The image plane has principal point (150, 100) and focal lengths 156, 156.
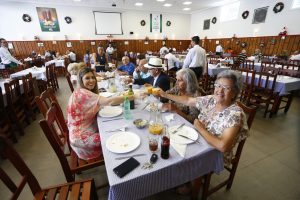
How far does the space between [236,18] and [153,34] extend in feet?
17.2

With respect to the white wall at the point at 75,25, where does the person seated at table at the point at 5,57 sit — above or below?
below

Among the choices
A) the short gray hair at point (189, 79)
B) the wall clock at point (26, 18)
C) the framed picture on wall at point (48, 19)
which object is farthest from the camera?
the framed picture on wall at point (48, 19)

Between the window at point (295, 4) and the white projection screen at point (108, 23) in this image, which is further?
the white projection screen at point (108, 23)

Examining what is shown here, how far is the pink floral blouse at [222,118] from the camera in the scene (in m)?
1.19

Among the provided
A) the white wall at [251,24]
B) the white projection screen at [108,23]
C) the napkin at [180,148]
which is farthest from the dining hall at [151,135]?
the white projection screen at [108,23]

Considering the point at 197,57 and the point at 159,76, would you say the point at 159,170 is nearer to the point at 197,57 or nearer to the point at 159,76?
the point at 159,76

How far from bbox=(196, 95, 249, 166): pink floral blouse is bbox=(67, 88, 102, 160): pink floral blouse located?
3.50 feet

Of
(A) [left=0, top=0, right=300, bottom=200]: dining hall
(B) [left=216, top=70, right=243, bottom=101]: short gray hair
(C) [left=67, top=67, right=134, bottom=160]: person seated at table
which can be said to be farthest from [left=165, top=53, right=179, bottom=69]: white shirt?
(B) [left=216, top=70, right=243, bottom=101]: short gray hair

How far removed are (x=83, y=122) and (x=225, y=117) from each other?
1.33 metres

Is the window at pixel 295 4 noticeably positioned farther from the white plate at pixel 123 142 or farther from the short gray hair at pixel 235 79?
the white plate at pixel 123 142

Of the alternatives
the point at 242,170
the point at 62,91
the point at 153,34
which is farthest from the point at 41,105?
the point at 153,34

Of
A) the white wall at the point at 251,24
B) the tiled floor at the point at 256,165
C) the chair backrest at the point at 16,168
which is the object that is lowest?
the tiled floor at the point at 256,165

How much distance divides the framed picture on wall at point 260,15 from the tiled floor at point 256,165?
6.31m

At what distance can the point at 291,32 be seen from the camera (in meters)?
6.33
